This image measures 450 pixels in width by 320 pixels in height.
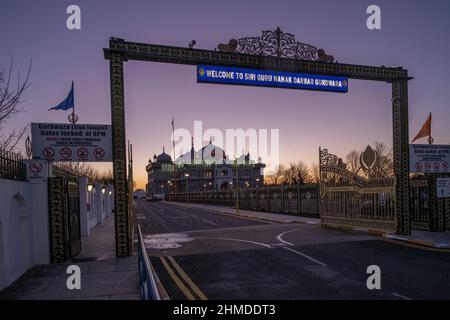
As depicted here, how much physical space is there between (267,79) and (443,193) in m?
9.45

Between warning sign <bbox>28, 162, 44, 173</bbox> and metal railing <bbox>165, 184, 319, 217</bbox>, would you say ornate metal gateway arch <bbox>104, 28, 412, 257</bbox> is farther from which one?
metal railing <bbox>165, 184, 319, 217</bbox>

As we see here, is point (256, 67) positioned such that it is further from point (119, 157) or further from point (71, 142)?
point (71, 142)

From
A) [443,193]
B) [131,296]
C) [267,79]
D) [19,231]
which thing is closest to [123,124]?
[19,231]

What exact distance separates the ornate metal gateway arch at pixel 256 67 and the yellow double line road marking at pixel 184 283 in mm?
2526

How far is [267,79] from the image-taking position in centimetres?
1440

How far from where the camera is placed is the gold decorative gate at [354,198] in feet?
56.1

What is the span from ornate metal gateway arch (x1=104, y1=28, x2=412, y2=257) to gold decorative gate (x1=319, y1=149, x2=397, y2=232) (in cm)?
82

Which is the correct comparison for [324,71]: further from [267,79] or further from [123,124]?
[123,124]

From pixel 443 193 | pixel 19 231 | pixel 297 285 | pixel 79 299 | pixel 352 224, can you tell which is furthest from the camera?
pixel 352 224

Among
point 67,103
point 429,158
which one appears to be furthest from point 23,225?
point 429,158

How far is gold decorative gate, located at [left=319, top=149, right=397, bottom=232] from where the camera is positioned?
17.1m

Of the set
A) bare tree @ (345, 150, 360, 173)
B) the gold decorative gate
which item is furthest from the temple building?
the gold decorative gate

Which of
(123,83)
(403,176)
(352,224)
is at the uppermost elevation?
(123,83)
